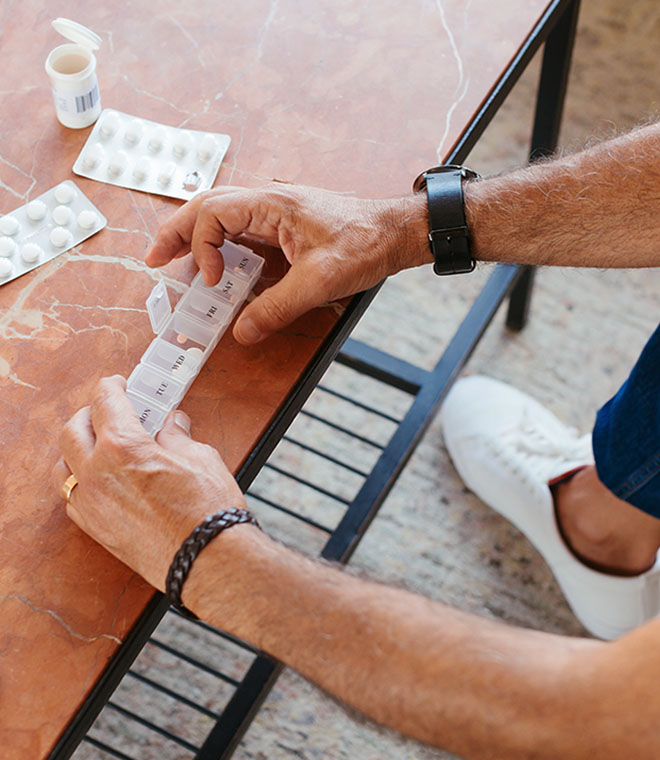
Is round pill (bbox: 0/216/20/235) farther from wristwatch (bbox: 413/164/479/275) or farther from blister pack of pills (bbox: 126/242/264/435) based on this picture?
wristwatch (bbox: 413/164/479/275)

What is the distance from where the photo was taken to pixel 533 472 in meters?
1.60

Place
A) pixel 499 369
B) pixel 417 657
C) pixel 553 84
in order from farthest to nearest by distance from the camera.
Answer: pixel 499 369, pixel 553 84, pixel 417 657

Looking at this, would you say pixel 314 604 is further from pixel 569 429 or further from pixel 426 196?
pixel 569 429

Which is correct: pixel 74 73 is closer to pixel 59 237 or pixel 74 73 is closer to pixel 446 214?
pixel 59 237

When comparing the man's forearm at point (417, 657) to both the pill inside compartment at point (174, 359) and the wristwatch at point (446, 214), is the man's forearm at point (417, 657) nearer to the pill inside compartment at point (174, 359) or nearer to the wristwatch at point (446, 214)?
the pill inside compartment at point (174, 359)

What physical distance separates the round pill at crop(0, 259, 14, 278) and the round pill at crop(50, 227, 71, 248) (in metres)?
0.06

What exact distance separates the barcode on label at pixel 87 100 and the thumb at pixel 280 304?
0.34 meters

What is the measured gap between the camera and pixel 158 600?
82 cm

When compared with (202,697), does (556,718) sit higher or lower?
higher

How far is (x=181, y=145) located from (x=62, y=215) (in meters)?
0.17

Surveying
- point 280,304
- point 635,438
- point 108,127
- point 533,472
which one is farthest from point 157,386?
point 533,472

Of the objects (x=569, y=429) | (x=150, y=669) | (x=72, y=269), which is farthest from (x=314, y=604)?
(x=569, y=429)

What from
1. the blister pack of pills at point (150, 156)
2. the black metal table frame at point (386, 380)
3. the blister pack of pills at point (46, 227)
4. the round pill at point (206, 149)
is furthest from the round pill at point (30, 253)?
the black metal table frame at point (386, 380)

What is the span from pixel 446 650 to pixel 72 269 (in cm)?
59
